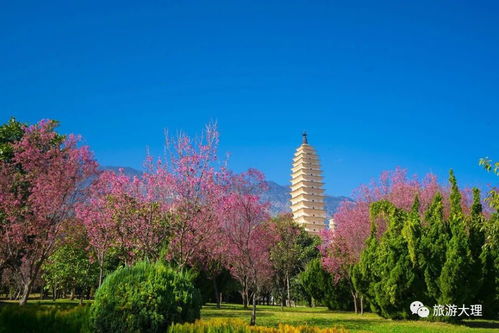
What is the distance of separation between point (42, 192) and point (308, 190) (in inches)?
3565

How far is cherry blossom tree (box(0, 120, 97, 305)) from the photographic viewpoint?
639 inches

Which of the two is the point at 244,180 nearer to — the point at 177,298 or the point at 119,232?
the point at 119,232

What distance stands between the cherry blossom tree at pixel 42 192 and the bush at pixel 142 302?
754 cm

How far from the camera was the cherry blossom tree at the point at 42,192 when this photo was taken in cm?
1623

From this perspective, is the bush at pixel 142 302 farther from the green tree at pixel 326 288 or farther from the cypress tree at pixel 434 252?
the green tree at pixel 326 288

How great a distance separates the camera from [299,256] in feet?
180

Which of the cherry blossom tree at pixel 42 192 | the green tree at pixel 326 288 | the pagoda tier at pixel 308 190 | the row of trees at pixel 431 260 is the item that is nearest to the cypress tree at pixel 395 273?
the row of trees at pixel 431 260

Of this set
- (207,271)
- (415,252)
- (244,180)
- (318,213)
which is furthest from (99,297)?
(318,213)

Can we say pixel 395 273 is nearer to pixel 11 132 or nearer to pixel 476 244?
pixel 476 244

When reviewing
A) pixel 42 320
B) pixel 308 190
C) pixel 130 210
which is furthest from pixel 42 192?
pixel 308 190

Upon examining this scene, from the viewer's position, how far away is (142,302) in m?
8.45

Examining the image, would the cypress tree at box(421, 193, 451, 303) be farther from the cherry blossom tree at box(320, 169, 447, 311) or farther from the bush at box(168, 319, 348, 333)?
the bush at box(168, 319, 348, 333)

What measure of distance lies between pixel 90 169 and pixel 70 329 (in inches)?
373

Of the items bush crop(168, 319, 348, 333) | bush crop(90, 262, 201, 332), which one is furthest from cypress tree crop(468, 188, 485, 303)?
bush crop(90, 262, 201, 332)
